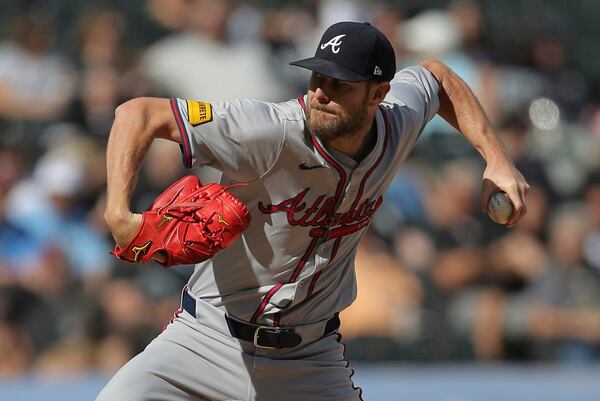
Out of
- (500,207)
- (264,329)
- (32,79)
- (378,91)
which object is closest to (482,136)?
(500,207)

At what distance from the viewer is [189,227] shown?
287 cm

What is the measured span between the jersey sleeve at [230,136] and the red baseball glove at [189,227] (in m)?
0.12

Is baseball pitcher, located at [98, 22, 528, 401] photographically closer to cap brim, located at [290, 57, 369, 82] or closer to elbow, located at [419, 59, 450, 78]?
cap brim, located at [290, 57, 369, 82]

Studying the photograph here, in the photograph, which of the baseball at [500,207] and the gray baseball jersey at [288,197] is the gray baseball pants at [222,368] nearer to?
the gray baseball jersey at [288,197]

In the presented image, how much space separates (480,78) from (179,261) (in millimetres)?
5804

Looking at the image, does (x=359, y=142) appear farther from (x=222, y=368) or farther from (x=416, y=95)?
(x=222, y=368)

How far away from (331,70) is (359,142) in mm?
327

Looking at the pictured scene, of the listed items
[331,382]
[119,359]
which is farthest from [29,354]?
[331,382]

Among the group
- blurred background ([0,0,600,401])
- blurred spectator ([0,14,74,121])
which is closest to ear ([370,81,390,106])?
blurred background ([0,0,600,401])

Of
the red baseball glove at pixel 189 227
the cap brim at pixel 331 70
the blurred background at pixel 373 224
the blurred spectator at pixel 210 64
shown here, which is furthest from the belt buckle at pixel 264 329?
the blurred spectator at pixel 210 64

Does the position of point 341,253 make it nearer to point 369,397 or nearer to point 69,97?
point 369,397

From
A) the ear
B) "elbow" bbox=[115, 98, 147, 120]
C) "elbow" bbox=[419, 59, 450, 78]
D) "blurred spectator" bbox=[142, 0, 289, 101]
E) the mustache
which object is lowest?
"elbow" bbox=[115, 98, 147, 120]

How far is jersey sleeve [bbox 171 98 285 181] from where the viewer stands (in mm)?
3014

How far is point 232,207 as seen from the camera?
2912 millimetres
